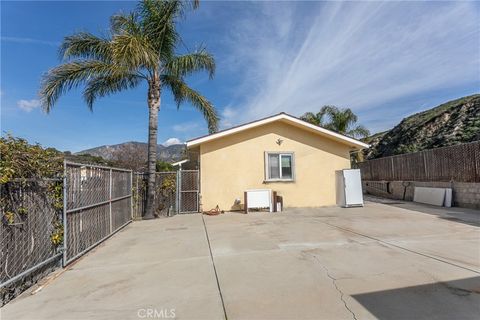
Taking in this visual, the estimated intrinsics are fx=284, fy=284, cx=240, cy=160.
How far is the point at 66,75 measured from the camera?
31.3 feet

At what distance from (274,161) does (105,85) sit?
7.39 meters

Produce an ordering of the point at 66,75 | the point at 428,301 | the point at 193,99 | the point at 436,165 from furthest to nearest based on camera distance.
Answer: the point at 436,165 → the point at 193,99 → the point at 66,75 → the point at 428,301

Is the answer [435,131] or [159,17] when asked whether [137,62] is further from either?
[435,131]

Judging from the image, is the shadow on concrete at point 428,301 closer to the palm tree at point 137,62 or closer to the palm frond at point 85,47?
the palm tree at point 137,62

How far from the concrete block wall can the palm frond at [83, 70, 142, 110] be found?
42.8ft

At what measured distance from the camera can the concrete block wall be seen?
1040 centimetres

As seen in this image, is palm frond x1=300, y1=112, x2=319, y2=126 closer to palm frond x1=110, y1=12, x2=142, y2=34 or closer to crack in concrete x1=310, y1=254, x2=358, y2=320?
palm frond x1=110, y1=12, x2=142, y2=34

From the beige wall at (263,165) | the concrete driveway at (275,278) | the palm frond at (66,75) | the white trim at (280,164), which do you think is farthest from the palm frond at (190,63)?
the concrete driveway at (275,278)

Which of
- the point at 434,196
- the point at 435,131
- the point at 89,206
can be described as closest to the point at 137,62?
the point at 89,206

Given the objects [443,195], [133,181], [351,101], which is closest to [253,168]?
[133,181]

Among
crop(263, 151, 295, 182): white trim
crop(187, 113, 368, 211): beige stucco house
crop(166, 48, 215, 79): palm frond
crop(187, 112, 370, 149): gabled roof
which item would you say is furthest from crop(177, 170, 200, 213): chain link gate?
crop(166, 48, 215, 79): palm frond

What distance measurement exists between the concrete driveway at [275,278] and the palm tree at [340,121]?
15.4m

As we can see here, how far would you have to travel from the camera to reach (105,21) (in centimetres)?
1028

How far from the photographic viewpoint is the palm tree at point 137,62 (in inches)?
364
